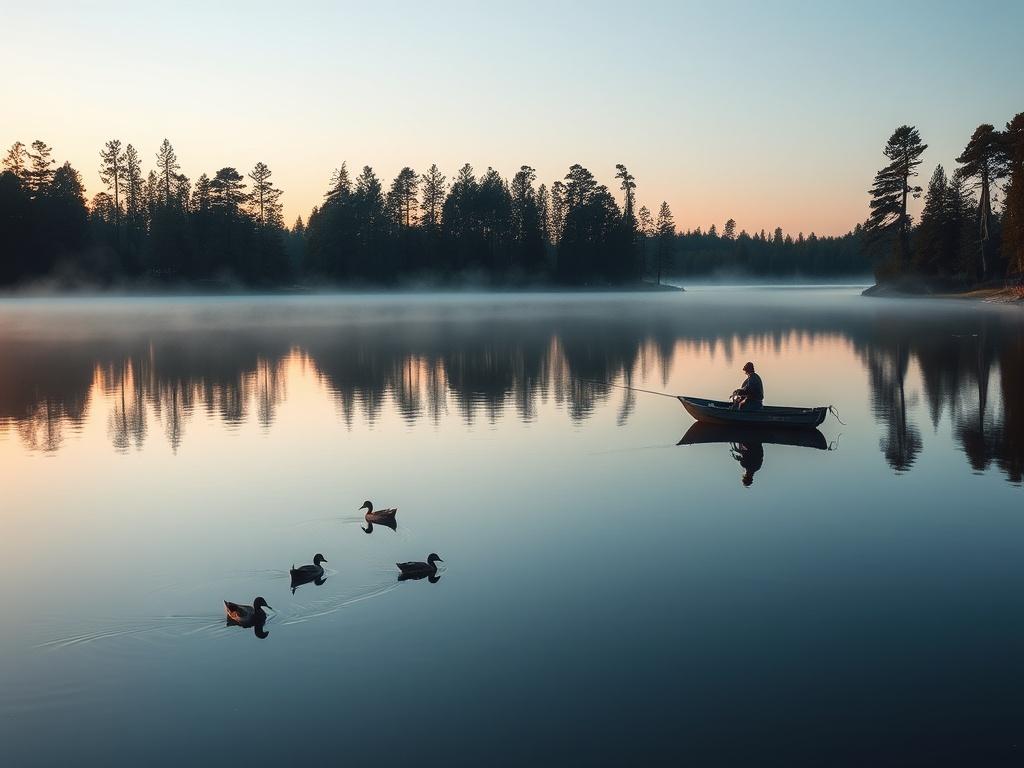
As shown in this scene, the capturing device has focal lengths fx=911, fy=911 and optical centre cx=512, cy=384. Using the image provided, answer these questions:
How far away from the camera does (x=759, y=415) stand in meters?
26.9

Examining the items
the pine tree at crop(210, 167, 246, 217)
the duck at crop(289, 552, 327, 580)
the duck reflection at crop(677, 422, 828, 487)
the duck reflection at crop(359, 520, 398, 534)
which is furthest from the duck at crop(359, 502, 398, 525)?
the pine tree at crop(210, 167, 246, 217)

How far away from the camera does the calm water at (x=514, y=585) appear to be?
376 inches

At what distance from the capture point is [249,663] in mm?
11203

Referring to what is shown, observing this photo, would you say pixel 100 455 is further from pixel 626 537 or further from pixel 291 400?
pixel 626 537

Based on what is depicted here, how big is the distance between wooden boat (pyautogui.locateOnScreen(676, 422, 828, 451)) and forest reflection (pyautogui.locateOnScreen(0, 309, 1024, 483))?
2066mm

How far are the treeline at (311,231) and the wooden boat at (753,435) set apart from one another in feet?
420

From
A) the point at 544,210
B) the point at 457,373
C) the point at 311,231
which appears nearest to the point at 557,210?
the point at 544,210

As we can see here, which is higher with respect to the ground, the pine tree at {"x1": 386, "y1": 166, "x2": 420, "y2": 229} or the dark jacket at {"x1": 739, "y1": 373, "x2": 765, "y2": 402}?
the pine tree at {"x1": 386, "y1": 166, "x2": 420, "y2": 229}

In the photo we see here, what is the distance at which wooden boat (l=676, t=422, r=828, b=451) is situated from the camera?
84.8ft

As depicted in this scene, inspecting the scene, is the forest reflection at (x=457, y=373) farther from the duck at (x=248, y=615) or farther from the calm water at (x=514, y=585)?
the duck at (x=248, y=615)

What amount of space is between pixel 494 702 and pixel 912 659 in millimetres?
5086

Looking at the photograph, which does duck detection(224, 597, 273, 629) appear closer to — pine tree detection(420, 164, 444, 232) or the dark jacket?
the dark jacket

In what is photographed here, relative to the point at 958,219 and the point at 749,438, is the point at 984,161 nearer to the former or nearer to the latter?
the point at 958,219

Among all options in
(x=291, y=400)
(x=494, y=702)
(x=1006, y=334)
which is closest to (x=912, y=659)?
(x=494, y=702)
